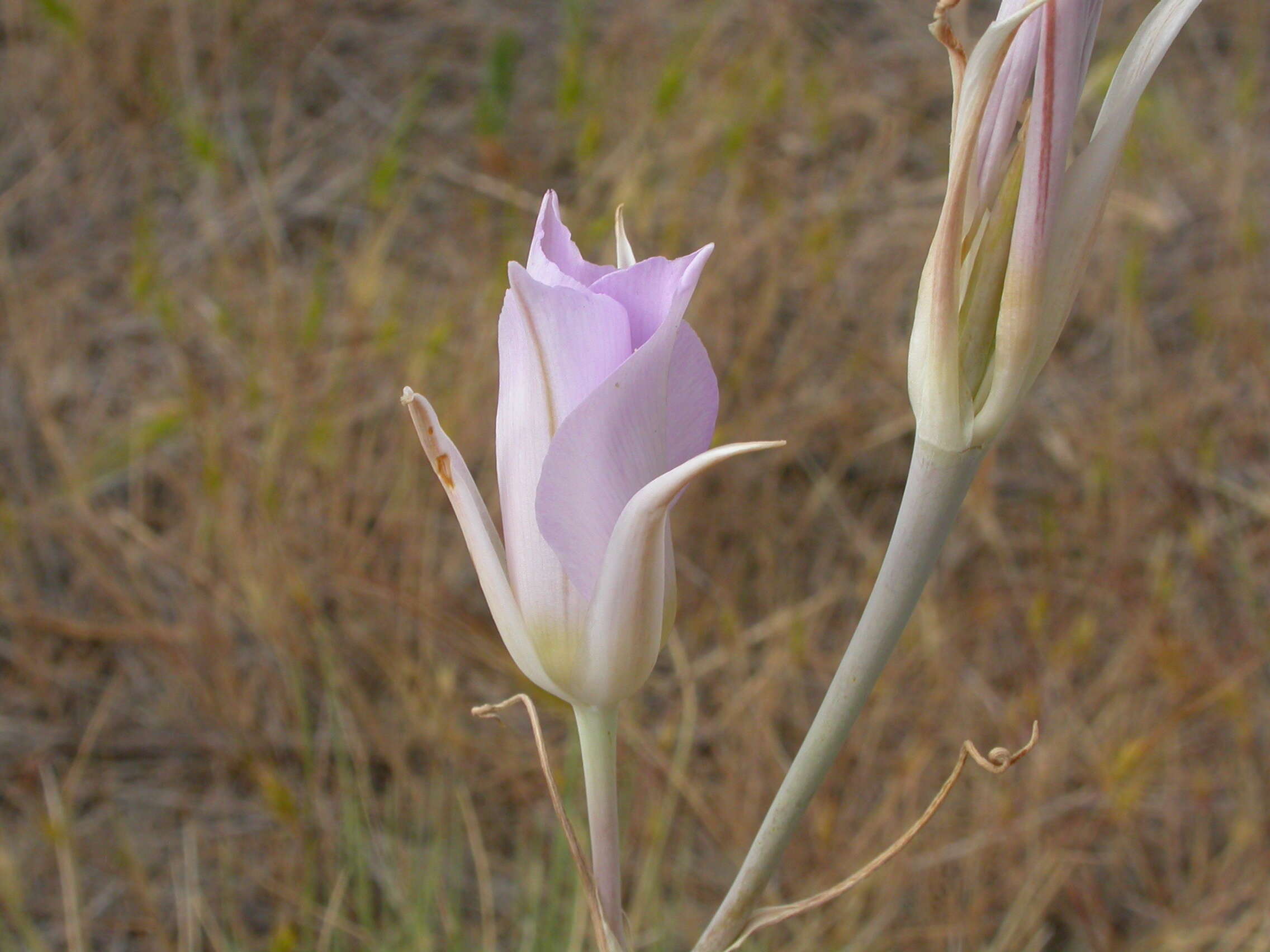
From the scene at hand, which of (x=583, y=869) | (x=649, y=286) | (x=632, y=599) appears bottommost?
(x=583, y=869)

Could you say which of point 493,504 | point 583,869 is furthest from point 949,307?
point 493,504

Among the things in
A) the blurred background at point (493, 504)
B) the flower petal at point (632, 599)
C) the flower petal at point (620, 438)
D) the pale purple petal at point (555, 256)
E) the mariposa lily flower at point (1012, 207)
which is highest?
the mariposa lily flower at point (1012, 207)

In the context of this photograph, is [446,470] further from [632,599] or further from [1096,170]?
[1096,170]

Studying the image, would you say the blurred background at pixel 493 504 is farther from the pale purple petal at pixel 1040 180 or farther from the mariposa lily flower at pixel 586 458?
the pale purple petal at pixel 1040 180

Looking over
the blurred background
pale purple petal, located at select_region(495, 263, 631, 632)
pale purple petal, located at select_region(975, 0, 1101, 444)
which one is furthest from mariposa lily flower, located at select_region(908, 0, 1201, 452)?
the blurred background

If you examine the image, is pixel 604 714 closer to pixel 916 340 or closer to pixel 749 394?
pixel 916 340

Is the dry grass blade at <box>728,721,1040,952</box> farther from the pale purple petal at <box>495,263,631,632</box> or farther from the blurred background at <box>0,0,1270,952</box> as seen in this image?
the blurred background at <box>0,0,1270,952</box>

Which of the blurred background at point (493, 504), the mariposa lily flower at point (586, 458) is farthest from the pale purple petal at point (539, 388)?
the blurred background at point (493, 504)
